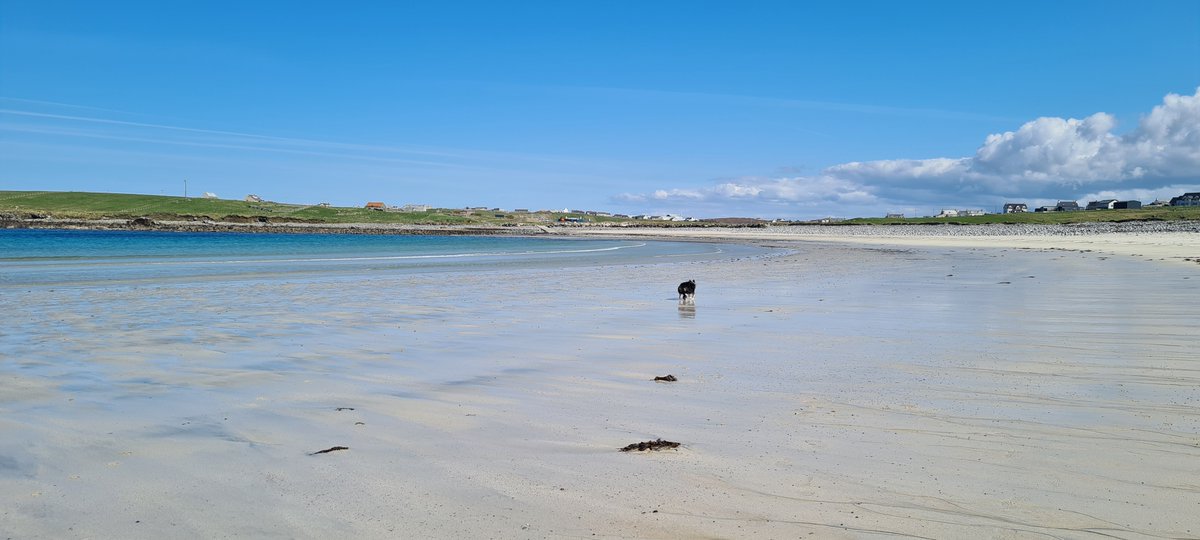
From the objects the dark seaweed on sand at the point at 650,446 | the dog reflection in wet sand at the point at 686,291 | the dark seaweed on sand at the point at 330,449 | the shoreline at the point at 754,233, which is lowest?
the dark seaweed on sand at the point at 330,449

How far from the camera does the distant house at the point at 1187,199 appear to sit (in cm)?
10953

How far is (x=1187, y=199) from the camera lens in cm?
11250

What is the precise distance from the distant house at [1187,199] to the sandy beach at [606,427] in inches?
5038

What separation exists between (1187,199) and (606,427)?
140917mm

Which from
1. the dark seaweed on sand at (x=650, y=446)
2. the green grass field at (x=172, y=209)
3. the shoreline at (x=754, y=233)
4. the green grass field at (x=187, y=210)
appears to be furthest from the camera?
the green grass field at (x=172, y=209)

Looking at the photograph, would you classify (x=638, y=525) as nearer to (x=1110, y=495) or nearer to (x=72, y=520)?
(x=1110, y=495)

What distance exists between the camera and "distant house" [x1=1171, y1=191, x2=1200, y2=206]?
110 meters

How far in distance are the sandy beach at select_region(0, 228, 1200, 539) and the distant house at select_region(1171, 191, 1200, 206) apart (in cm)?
12795

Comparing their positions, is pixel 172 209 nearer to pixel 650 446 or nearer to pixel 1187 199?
pixel 650 446

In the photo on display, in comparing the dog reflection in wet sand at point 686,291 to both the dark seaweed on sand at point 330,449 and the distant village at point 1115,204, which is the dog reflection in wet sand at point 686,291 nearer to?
the dark seaweed on sand at point 330,449

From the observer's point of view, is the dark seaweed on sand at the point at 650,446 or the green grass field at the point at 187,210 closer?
the dark seaweed on sand at the point at 650,446

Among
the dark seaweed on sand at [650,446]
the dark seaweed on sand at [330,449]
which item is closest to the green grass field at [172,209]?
the dark seaweed on sand at [330,449]

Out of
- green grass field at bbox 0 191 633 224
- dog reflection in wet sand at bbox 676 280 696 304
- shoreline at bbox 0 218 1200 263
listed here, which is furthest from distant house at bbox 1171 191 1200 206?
dog reflection in wet sand at bbox 676 280 696 304

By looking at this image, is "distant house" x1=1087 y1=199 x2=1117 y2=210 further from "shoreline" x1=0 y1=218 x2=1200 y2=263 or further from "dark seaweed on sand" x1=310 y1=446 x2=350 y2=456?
"dark seaweed on sand" x1=310 y1=446 x2=350 y2=456
